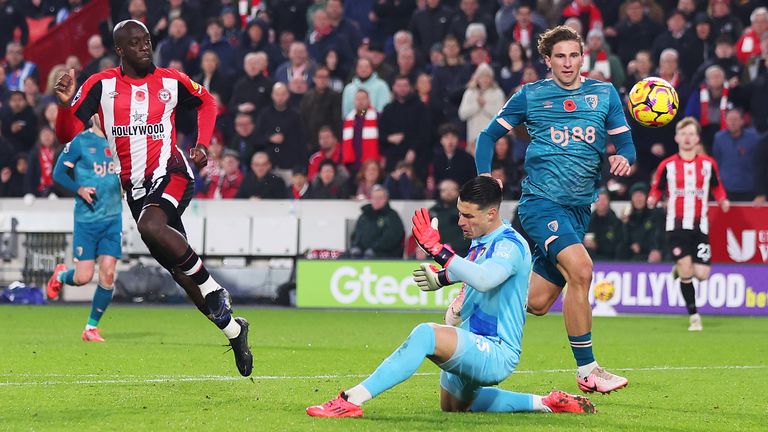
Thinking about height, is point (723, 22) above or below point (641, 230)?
above

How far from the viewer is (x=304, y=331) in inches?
575

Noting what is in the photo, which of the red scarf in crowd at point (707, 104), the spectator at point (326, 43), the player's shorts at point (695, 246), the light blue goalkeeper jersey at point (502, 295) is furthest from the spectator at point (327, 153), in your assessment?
the light blue goalkeeper jersey at point (502, 295)

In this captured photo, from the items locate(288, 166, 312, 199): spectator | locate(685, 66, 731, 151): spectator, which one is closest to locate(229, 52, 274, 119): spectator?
locate(288, 166, 312, 199): spectator

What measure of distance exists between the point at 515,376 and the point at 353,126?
10.6 m

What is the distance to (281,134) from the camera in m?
20.1

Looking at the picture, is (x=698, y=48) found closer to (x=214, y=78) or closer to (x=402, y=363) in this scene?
(x=214, y=78)

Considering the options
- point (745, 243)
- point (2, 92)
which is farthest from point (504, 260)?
point (2, 92)

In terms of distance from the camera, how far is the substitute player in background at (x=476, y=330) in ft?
21.2

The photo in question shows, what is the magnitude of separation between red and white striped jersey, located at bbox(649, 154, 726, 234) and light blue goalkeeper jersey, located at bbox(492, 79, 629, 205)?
7022 mm

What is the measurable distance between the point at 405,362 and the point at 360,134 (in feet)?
44.5

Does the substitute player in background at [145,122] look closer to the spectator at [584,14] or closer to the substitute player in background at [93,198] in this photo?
the substitute player in background at [93,198]

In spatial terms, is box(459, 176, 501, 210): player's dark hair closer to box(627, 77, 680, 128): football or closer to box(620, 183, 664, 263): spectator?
box(627, 77, 680, 128): football

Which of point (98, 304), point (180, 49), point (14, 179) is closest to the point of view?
point (98, 304)

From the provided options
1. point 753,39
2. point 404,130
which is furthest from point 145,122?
point 753,39
